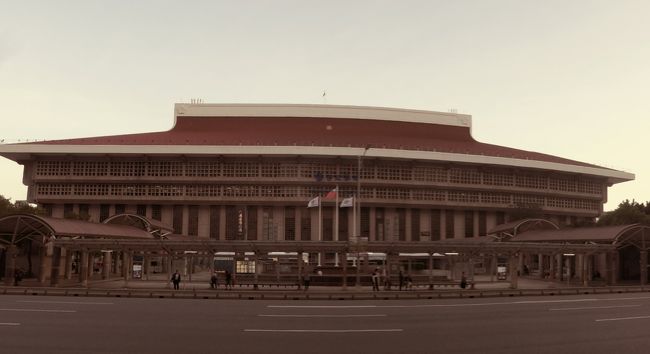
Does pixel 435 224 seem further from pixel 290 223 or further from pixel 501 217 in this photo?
pixel 290 223

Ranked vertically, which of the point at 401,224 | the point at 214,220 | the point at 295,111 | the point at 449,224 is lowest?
the point at 401,224

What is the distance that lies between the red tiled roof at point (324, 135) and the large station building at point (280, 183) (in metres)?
0.47

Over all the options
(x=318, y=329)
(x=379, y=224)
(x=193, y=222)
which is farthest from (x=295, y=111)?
(x=318, y=329)

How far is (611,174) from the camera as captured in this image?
3802 inches

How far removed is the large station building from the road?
57618 mm

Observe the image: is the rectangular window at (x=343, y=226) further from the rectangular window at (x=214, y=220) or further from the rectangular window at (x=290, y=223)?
the rectangular window at (x=214, y=220)

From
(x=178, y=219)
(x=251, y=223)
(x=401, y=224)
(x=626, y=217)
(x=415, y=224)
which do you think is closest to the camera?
(x=626, y=217)

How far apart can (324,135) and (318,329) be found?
246 ft

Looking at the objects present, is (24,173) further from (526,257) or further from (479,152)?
(526,257)

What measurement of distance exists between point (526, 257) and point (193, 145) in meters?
49.1

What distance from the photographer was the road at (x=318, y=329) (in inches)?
566

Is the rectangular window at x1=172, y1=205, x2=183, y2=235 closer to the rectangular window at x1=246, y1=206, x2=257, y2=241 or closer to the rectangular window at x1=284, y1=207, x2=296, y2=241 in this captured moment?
the rectangular window at x1=246, y1=206, x2=257, y2=241

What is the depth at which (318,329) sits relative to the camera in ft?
58.7

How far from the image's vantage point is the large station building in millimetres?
83938
